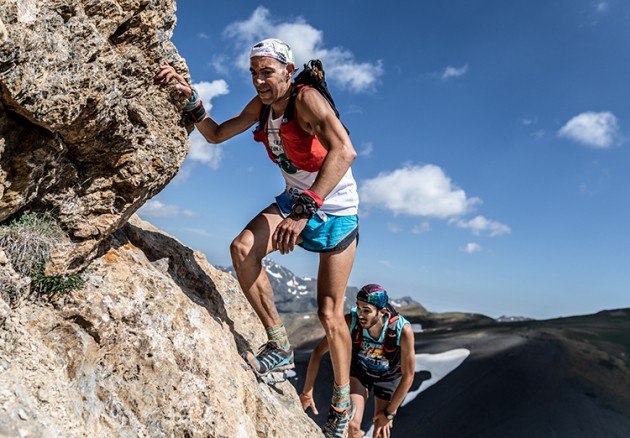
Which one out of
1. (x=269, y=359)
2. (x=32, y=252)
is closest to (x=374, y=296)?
(x=269, y=359)

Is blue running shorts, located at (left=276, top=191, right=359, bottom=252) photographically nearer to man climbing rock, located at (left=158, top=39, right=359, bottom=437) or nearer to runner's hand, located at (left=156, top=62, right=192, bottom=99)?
man climbing rock, located at (left=158, top=39, right=359, bottom=437)

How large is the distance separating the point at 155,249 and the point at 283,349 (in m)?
2.17

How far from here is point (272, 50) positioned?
5.31 m

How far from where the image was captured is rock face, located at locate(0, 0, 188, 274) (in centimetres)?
363

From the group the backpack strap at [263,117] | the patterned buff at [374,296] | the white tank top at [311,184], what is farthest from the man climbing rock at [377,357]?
the backpack strap at [263,117]

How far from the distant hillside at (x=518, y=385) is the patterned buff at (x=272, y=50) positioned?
23082 millimetres

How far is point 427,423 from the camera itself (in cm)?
2506

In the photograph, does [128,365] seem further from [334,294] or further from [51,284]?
[334,294]

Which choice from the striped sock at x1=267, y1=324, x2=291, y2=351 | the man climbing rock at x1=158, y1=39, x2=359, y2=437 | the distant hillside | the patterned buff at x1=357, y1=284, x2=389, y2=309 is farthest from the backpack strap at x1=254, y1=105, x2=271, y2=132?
the distant hillside

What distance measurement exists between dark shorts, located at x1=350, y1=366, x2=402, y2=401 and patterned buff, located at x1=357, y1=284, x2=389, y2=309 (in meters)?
1.69

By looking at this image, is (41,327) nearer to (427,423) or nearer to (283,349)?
(283,349)

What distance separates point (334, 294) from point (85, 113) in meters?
3.46

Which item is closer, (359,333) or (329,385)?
(359,333)

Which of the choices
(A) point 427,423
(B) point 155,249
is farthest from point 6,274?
(A) point 427,423
